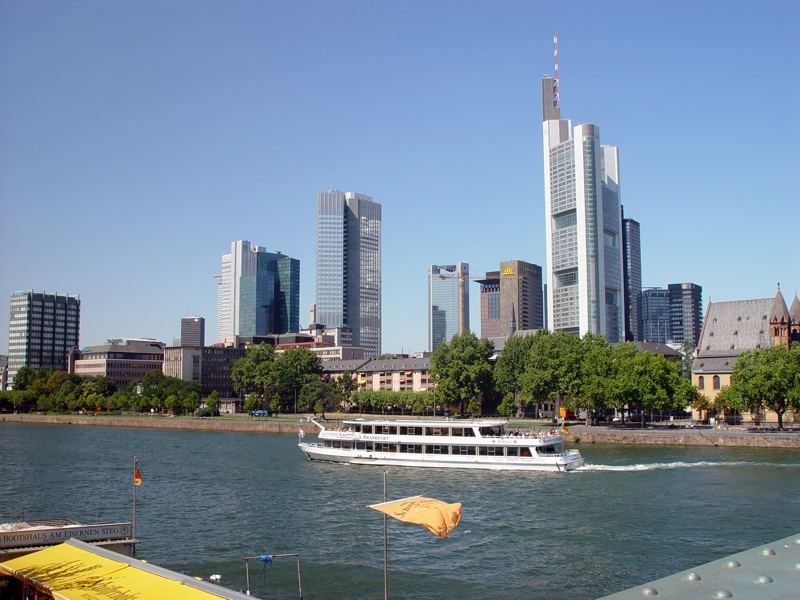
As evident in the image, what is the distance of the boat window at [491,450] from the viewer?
3014 inches

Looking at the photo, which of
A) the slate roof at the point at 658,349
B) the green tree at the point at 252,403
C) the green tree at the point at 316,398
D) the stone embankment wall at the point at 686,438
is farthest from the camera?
the slate roof at the point at 658,349

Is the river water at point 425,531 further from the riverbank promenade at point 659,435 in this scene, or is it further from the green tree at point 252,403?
the green tree at point 252,403

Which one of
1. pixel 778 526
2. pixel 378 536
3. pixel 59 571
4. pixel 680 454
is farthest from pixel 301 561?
pixel 680 454

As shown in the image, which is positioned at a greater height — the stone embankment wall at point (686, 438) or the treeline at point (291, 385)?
the treeline at point (291, 385)

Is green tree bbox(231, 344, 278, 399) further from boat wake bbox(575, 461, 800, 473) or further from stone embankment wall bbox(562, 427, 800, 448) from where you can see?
boat wake bbox(575, 461, 800, 473)

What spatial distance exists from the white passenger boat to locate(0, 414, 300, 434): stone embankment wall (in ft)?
169

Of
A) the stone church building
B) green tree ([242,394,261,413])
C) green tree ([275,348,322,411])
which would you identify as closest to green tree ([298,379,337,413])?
green tree ([275,348,322,411])

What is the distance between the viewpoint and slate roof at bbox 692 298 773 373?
484ft

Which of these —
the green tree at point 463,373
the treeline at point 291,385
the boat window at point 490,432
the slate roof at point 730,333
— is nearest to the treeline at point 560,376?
the green tree at point 463,373

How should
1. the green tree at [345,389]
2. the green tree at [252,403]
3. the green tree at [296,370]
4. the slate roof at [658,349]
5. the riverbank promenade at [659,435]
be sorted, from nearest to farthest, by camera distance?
the riverbank promenade at [659,435]
the green tree at [252,403]
the green tree at [345,389]
the slate roof at [658,349]
the green tree at [296,370]

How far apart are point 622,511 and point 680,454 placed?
3961 centimetres

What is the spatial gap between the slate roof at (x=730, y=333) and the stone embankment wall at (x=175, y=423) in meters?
75.8

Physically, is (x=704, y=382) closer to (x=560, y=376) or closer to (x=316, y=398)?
(x=560, y=376)

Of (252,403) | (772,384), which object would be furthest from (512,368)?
(252,403)
